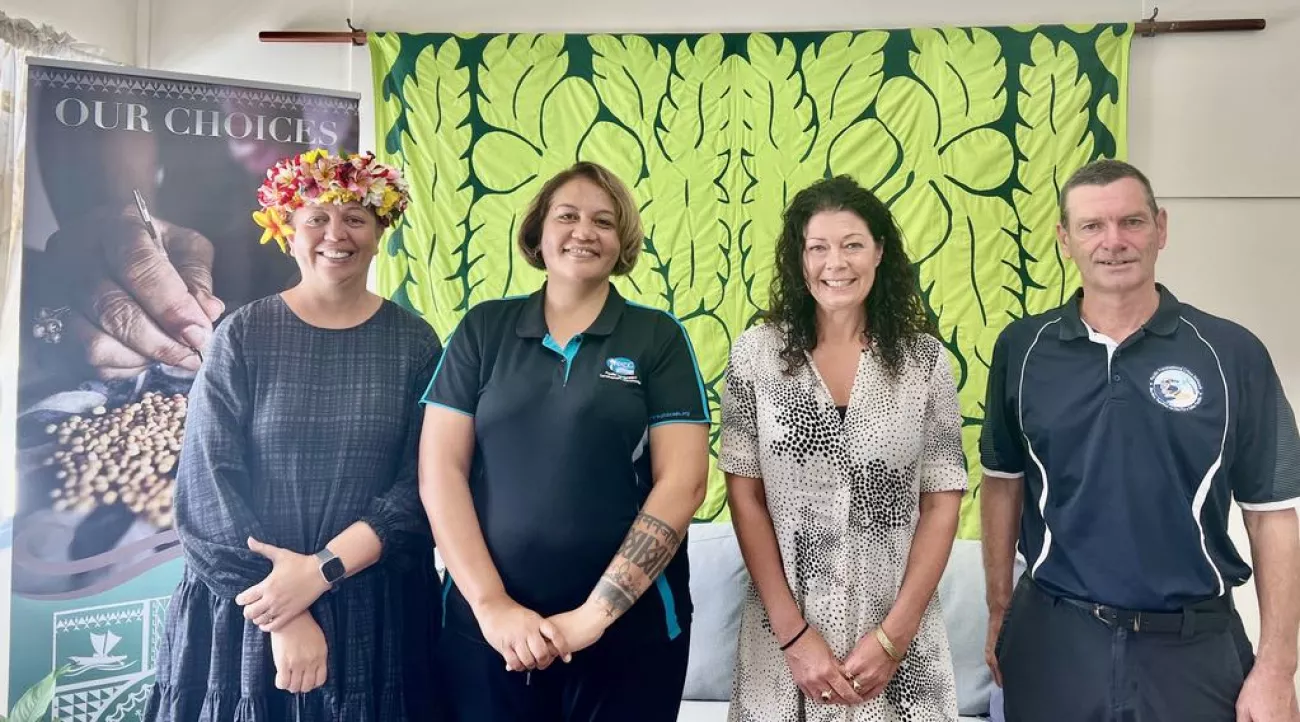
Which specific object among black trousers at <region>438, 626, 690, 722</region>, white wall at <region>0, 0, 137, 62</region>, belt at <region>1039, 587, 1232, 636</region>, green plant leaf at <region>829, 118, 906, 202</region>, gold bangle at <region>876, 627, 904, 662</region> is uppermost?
white wall at <region>0, 0, 137, 62</region>

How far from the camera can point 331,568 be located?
161 centimetres

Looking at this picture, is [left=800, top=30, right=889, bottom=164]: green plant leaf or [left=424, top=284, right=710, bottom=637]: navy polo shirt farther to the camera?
[left=800, top=30, right=889, bottom=164]: green plant leaf

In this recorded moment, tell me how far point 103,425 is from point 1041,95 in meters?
3.14

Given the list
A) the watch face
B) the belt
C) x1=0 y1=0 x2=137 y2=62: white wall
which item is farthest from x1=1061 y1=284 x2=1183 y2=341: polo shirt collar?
x1=0 y1=0 x2=137 y2=62: white wall

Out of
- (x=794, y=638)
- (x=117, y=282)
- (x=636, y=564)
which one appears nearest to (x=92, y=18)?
(x=117, y=282)

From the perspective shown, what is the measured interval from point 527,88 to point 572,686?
226 cm

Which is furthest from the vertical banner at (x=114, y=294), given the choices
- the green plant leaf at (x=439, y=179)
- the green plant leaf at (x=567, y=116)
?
the green plant leaf at (x=567, y=116)

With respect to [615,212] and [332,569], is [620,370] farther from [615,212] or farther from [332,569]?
[332,569]

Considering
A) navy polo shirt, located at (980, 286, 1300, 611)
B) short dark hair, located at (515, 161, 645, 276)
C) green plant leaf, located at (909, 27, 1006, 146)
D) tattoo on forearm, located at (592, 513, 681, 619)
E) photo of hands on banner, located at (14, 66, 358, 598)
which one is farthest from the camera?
green plant leaf, located at (909, 27, 1006, 146)

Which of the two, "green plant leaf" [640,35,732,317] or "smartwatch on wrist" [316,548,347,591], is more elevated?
"green plant leaf" [640,35,732,317]

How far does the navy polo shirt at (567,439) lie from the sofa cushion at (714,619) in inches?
39.2

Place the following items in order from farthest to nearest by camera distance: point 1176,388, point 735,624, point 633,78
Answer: point 633,78, point 735,624, point 1176,388

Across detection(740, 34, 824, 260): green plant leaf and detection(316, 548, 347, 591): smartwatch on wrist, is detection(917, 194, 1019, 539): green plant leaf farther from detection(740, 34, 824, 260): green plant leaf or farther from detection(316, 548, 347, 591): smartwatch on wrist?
detection(316, 548, 347, 591): smartwatch on wrist

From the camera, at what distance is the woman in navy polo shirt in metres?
1.49
